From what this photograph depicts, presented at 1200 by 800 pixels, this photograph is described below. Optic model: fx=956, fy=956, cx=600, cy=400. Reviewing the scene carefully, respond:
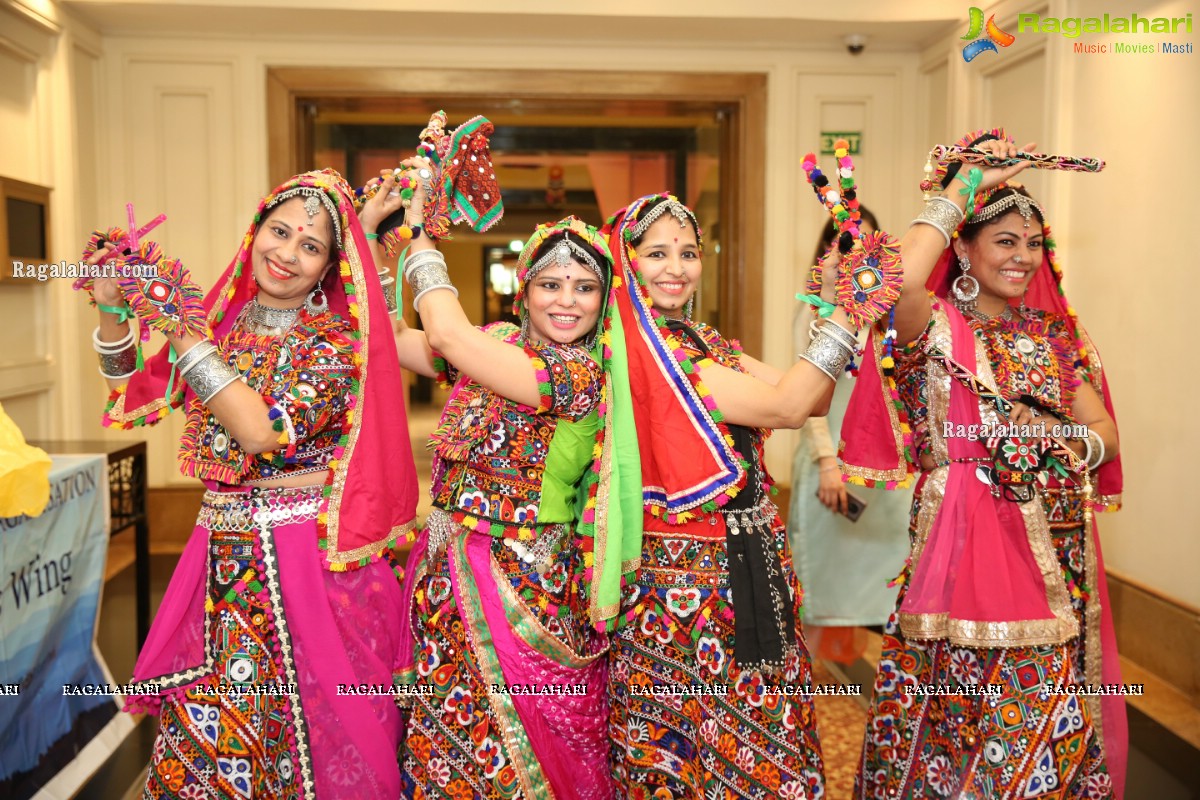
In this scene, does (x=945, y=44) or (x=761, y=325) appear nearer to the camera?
(x=945, y=44)

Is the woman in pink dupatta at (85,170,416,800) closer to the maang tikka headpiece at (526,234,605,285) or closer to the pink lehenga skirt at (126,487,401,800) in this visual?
the pink lehenga skirt at (126,487,401,800)

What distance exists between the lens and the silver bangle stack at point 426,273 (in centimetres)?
196

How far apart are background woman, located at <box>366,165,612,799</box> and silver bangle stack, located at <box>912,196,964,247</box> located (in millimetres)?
714

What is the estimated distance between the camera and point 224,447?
1.96 meters

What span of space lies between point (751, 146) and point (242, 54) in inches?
110

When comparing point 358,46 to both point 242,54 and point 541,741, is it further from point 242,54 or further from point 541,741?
point 541,741

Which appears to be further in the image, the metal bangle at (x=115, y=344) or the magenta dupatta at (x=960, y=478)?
the magenta dupatta at (x=960, y=478)

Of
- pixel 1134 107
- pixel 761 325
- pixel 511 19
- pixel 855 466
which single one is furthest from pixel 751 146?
pixel 855 466

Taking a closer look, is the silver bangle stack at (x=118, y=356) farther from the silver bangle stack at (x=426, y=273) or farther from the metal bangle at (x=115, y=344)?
the silver bangle stack at (x=426, y=273)

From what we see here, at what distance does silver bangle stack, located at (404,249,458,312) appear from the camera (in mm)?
1962

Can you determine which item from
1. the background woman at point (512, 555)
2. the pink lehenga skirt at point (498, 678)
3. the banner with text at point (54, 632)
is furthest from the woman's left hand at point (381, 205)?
the banner with text at point (54, 632)

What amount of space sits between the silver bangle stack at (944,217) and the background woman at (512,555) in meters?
0.71

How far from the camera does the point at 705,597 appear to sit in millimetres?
2029

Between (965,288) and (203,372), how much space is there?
68.6 inches
